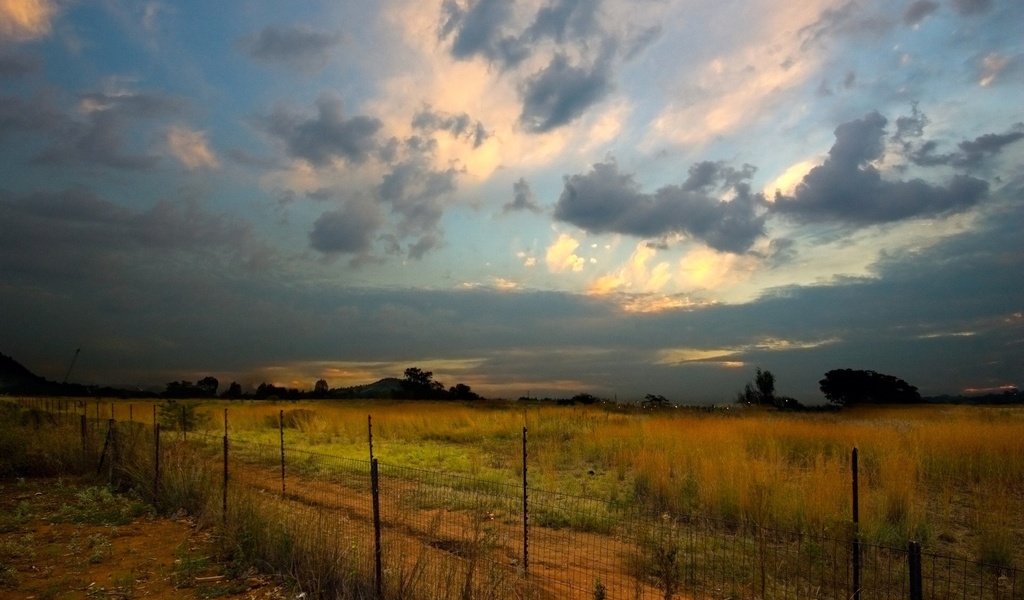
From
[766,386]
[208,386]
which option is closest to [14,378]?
[208,386]

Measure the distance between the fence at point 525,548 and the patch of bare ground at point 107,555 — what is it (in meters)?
0.47

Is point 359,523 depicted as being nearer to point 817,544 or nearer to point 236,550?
point 236,550

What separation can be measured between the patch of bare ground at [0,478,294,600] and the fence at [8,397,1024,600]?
0.47 m

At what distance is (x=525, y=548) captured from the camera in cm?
769

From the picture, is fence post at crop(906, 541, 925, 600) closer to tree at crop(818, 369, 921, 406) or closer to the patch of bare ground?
the patch of bare ground

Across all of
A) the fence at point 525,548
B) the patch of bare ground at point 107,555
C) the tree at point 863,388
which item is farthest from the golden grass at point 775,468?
the tree at point 863,388

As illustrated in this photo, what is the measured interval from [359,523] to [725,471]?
629cm

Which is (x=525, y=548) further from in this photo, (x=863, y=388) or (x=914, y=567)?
(x=863, y=388)

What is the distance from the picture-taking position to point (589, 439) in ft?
62.0

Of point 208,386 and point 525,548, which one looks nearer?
point 525,548

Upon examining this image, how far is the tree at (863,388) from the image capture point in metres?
49.0

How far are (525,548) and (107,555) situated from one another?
18.8ft

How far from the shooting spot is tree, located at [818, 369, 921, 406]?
4897 centimetres

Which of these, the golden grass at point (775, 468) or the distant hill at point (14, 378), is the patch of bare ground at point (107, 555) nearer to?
the golden grass at point (775, 468)
